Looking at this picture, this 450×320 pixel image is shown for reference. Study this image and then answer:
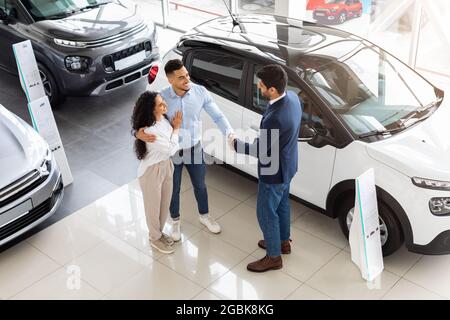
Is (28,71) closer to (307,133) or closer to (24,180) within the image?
(24,180)

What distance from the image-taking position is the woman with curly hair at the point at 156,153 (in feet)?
12.0

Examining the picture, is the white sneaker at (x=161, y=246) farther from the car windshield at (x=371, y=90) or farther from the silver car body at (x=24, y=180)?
the car windshield at (x=371, y=90)

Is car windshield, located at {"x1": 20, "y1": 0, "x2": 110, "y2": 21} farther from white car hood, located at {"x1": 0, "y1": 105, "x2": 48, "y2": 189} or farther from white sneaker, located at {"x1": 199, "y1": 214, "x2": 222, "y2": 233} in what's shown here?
white sneaker, located at {"x1": 199, "y1": 214, "x2": 222, "y2": 233}

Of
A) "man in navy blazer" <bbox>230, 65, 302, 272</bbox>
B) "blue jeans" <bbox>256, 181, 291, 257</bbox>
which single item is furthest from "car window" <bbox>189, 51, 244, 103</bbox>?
"blue jeans" <bbox>256, 181, 291, 257</bbox>

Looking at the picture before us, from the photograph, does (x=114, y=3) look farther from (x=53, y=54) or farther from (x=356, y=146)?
(x=356, y=146)

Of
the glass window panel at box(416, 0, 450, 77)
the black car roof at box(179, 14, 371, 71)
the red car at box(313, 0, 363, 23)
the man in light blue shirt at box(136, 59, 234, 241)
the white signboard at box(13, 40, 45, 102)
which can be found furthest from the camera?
the red car at box(313, 0, 363, 23)

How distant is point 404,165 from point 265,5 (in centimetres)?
435

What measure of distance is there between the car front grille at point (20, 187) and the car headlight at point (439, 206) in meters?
2.84

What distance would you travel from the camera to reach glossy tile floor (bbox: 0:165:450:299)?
3.90 metres

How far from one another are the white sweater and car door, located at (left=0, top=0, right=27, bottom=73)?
3433 millimetres

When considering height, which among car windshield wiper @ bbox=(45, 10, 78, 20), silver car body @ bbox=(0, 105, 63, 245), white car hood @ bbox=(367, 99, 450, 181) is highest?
car windshield wiper @ bbox=(45, 10, 78, 20)

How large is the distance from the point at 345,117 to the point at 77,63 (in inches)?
133

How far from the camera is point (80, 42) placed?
6.10m

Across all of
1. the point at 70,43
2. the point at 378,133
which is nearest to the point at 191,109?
the point at 378,133
